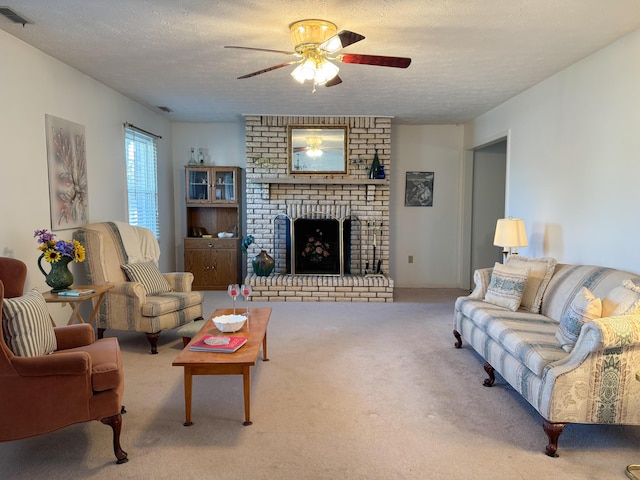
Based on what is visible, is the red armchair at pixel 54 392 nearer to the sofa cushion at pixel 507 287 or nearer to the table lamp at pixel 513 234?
the sofa cushion at pixel 507 287

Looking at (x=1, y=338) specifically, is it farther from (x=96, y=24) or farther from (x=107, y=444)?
(x=96, y=24)

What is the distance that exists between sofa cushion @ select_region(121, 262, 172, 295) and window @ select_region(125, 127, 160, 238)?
1.14 meters

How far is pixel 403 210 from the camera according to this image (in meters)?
6.77

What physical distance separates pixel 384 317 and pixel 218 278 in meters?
2.61

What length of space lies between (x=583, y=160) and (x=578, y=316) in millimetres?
1656

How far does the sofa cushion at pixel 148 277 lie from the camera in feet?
13.6

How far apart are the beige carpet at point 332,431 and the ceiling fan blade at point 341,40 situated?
222 cm

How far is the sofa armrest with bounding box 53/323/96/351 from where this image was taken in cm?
265

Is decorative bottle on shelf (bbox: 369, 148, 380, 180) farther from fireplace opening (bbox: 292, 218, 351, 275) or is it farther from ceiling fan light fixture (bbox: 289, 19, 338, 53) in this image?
ceiling fan light fixture (bbox: 289, 19, 338, 53)

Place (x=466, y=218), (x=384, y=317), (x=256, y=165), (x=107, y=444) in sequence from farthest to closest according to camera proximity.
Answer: (x=466, y=218)
(x=256, y=165)
(x=384, y=317)
(x=107, y=444)

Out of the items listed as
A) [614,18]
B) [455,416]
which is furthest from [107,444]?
[614,18]

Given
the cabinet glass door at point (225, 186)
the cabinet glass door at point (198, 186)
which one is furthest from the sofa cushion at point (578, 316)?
the cabinet glass door at point (198, 186)

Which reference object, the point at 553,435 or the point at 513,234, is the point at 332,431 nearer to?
the point at 553,435

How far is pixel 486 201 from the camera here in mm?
6641
